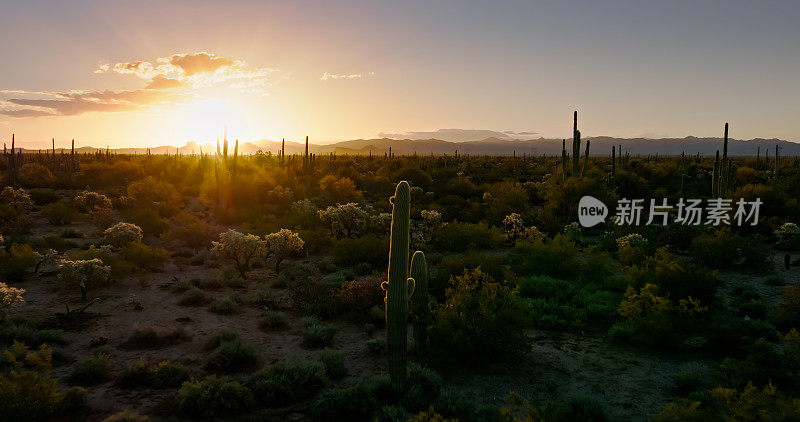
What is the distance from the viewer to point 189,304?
12.6 metres

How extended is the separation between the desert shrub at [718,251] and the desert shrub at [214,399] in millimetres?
15862

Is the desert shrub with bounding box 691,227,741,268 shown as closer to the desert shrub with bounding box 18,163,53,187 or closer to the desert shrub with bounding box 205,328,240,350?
the desert shrub with bounding box 205,328,240,350

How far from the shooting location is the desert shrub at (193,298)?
1268 centimetres

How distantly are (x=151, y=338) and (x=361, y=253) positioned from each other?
7.99m

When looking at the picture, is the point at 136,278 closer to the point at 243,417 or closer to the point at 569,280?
the point at 243,417

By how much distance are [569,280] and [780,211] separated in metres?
17.7

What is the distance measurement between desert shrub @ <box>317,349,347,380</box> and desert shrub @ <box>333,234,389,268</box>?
780cm

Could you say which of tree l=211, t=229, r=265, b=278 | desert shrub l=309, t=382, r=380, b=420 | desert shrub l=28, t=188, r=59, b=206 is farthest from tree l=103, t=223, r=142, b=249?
desert shrub l=309, t=382, r=380, b=420

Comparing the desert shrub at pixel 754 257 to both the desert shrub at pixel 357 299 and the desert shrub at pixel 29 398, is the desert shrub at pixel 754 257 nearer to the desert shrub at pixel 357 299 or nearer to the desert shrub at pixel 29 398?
the desert shrub at pixel 357 299

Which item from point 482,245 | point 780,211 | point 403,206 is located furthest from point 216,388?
point 780,211

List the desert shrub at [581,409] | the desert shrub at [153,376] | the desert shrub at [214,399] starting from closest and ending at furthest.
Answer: the desert shrub at [581,409] < the desert shrub at [214,399] < the desert shrub at [153,376]

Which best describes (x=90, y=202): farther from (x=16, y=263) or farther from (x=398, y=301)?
(x=398, y=301)

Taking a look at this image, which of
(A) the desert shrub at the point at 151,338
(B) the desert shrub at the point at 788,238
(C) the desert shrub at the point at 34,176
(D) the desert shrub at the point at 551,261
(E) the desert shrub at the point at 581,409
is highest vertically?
(C) the desert shrub at the point at 34,176

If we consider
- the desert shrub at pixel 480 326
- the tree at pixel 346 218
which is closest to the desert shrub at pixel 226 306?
the desert shrub at pixel 480 326
